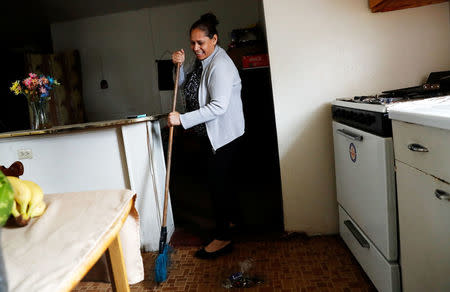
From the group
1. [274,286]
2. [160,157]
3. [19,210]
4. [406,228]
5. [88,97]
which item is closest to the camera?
[19,210]

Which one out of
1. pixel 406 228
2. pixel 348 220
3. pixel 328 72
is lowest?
pixel 348 220

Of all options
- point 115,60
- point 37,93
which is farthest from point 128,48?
point 37,93

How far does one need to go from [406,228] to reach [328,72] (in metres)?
1.09

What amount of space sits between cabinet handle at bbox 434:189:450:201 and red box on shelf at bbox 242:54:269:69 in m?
2.36

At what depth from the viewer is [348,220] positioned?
5.83 feet

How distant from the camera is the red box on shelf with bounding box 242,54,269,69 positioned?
120 inches

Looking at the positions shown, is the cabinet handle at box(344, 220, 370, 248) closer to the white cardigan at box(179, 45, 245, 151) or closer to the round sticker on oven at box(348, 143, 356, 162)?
the round sticker on oven at box(348, 143, 356, 162)

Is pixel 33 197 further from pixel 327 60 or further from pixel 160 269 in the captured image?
pixel 327 60

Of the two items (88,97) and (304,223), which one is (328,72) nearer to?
(304,223)

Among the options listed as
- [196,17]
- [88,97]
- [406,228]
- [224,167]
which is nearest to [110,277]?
[406,228]

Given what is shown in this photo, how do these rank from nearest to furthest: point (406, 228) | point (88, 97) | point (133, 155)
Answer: point (406, 228)
point (133, 155)
point (88, 97)

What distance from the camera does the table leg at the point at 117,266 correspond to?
750mm

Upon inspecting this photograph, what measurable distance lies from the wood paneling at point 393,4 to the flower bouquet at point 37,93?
221 cm

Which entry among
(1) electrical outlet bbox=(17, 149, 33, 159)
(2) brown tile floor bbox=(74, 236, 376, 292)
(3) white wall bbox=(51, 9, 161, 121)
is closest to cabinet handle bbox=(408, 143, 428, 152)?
(2) brown tile floor bbox=(74, 236, 376, 292)
